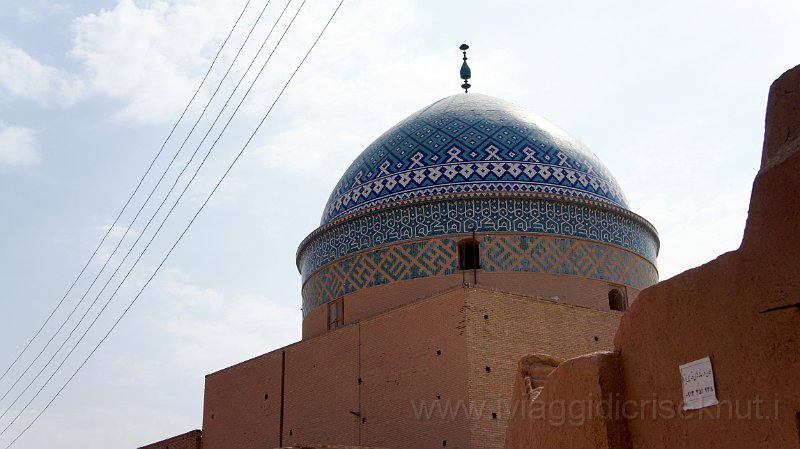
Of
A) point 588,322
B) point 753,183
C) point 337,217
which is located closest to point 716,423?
point 753,183

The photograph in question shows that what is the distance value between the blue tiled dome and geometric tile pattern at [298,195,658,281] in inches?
6.1

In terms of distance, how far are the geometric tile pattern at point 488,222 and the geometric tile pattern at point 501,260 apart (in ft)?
0.34

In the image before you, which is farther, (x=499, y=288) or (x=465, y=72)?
(x=465, y=72)

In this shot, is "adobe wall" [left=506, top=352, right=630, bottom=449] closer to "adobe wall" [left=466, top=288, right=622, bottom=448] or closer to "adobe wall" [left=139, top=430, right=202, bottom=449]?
"adobe wall" [left=466, top=288, right=622, bottom=448]

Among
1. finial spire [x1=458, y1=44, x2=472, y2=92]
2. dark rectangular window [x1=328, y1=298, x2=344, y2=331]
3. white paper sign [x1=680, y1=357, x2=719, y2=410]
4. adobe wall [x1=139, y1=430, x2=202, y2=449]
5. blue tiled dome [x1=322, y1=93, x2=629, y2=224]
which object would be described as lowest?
white paper sign [x1=680, y1=357, x2=719, y2=410]

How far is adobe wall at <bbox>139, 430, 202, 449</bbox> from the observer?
536 inches

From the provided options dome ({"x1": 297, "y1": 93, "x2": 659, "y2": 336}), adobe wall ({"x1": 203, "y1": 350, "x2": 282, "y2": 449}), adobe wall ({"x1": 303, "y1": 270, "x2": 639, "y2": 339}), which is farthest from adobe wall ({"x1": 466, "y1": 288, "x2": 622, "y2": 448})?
adobe wall ({"x1": 203, "y1": 350, "x2": 282, "y2": 449})

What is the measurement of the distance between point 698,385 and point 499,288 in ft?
20.6

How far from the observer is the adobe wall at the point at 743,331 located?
4.66m

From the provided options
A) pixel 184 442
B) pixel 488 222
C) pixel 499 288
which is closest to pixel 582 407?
pixel 499 288

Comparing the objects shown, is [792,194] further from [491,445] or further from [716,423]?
[491,445]

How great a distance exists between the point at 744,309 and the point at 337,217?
8785 millimetres

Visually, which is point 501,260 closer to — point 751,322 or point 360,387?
point 360,387

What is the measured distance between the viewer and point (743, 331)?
193 inches
